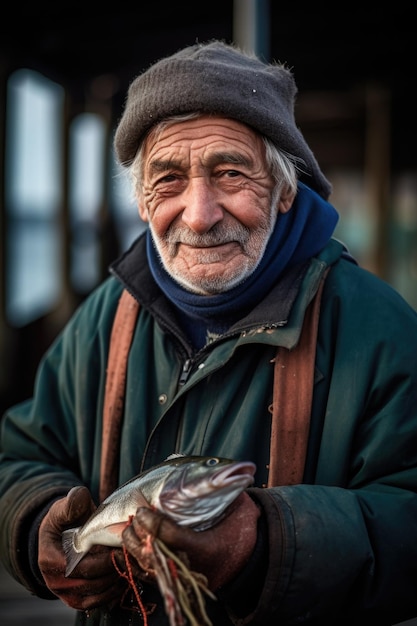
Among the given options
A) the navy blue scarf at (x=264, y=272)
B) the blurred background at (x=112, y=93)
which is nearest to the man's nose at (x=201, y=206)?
the navy blue scarf at (x=264, y=272)

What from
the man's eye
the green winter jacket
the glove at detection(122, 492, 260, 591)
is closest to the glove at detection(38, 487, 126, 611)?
the green winter jacket

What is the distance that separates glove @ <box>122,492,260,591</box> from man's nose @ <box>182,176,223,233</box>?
87 cm

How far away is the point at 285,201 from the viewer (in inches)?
102

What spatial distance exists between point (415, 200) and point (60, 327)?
7.26 metres

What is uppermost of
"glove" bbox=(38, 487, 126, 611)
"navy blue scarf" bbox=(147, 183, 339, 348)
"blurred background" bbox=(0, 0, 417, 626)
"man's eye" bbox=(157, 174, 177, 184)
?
"blurred background" bbox=(0, 0, 417, 626)

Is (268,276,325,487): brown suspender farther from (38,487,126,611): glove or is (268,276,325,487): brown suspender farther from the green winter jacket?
(38,487,126,611): glove

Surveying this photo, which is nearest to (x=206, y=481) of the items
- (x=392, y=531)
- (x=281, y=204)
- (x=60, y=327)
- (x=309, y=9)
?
(x=392, y=531)

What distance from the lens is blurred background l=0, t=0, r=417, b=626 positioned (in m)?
7.60

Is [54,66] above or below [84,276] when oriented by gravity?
above

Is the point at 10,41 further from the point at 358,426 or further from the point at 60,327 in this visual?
the point at 358,426

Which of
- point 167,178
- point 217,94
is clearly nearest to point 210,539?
point 167,178

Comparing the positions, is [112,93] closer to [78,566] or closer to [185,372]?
[185,372]

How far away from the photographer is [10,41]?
7.58m

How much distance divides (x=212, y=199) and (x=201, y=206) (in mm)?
57
